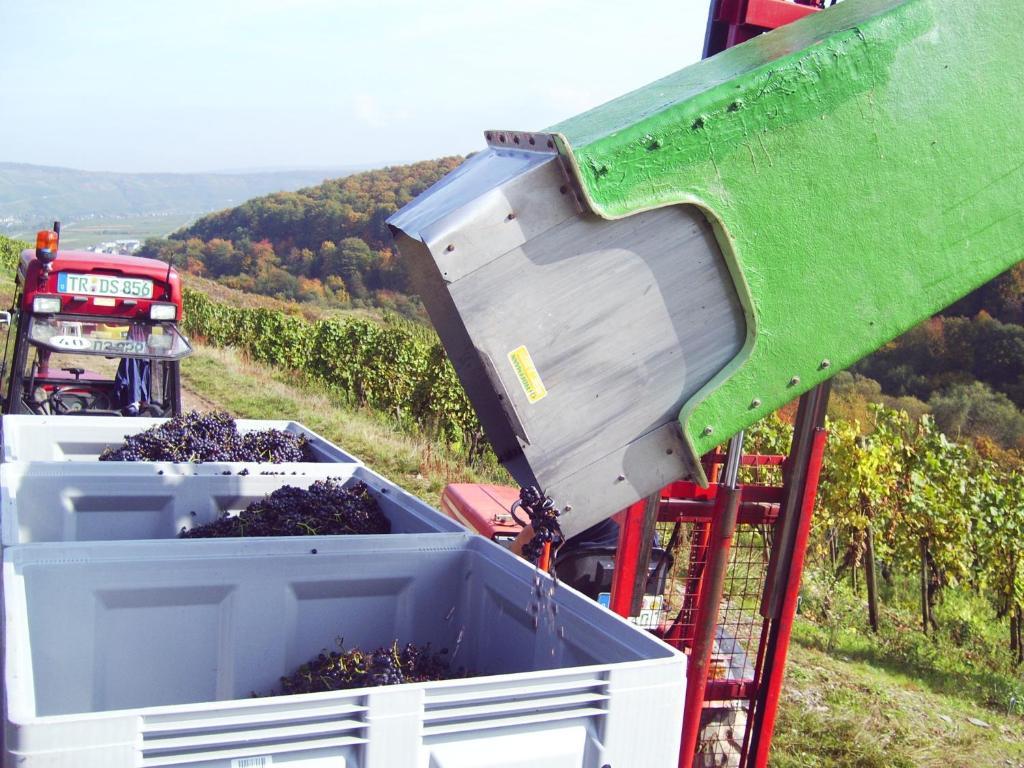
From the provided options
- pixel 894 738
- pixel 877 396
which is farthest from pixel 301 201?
pixel 894 738

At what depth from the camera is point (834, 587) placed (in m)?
8.66

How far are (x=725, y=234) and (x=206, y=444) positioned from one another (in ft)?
8.82

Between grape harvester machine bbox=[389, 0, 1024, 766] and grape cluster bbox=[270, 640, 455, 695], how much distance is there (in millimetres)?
574

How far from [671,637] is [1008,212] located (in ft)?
6.03

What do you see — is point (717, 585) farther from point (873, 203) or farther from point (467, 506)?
point (467, 506)

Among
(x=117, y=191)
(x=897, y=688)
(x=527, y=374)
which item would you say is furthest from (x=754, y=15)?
(x=117, y=191)

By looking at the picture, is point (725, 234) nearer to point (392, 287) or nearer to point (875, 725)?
point (875, 725)

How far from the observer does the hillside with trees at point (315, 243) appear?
3759 cm

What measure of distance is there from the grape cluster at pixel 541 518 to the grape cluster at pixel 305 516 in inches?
42.6

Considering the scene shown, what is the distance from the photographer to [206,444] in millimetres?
4203

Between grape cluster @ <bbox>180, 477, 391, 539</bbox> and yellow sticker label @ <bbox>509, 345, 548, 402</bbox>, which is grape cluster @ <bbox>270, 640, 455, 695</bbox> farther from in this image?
yellow sticker label @ <bbox>509, 345, 548, 402</bbox>

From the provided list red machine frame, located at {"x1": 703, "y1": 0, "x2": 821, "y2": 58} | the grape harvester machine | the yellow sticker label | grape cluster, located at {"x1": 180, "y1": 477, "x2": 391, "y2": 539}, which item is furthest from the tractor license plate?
the yellow sticker label

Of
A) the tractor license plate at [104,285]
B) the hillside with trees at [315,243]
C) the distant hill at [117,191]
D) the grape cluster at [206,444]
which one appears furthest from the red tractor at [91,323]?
the distant hill at [117,191]

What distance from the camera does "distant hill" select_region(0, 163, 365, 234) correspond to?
309 ft
